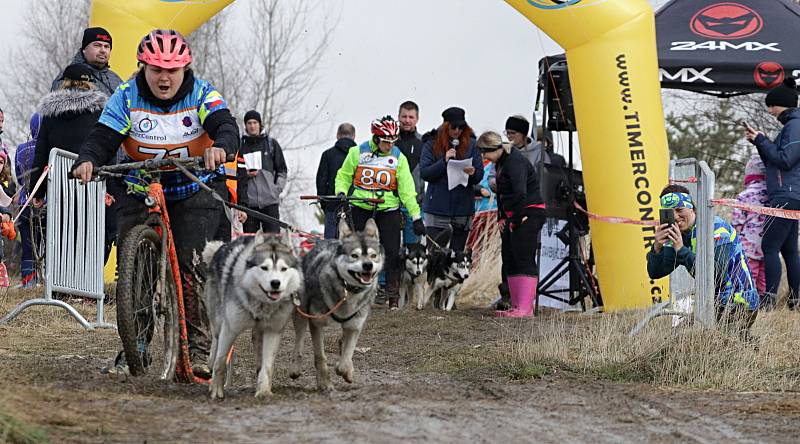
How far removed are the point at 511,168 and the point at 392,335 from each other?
2.68 metres

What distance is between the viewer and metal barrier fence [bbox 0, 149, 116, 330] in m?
9.78

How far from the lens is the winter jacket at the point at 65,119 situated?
10688mm

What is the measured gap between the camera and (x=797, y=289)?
11781 millimetres

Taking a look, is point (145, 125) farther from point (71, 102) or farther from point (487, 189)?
point (487, 189)

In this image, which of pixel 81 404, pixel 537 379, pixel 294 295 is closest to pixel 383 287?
pixel 537 379

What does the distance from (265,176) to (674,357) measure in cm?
823

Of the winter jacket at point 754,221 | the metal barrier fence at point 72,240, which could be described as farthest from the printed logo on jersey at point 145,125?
the winter jacket at point 754,221

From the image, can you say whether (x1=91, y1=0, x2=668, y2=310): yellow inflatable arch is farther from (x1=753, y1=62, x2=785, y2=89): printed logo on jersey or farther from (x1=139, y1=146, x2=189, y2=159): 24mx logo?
(x1=139, y1=146, x2=189, y2=159): 24mx logo

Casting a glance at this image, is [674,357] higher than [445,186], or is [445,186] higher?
[445,186]

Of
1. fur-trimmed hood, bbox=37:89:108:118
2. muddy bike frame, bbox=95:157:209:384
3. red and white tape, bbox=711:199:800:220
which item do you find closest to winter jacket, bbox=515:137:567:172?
red and white tape, bbox=711:199:800:220

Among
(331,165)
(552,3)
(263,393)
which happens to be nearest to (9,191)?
(331,165)

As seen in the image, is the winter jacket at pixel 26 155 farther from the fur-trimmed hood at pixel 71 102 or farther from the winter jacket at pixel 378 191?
the winter jacket at pixel 378 191

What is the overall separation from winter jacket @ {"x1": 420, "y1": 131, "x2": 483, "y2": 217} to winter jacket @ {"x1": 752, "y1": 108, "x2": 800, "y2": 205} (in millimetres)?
3031

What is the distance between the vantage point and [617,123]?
467 inches
